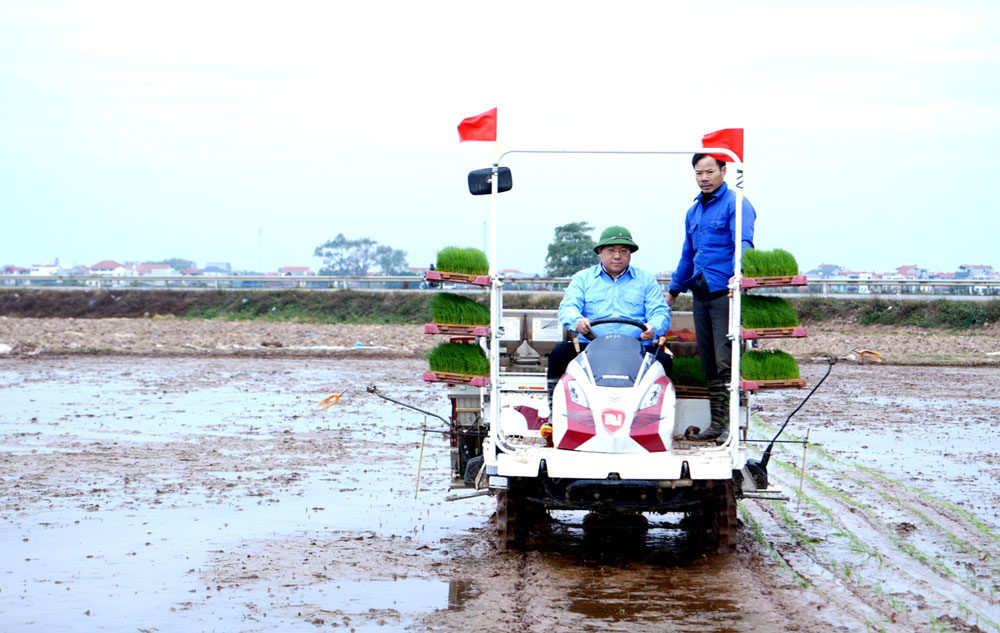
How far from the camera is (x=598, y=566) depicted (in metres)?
7.80

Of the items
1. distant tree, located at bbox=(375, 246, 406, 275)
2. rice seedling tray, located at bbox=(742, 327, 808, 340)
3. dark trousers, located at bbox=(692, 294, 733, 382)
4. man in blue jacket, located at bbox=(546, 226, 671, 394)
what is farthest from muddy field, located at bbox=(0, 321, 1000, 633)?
distant tree, located at bbox=(375, 246, 406, 275)

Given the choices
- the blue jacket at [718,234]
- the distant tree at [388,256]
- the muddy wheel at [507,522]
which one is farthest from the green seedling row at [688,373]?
the distant tree at [388,256]

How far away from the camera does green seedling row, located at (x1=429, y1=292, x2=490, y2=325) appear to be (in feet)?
28.5

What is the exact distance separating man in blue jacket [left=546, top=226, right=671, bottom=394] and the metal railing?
24972 mm

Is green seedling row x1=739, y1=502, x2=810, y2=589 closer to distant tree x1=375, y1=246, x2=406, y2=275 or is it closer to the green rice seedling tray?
the green rice seedling tray

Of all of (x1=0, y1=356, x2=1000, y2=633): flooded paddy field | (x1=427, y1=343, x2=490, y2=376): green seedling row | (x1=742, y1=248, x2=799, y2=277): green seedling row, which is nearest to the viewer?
(x1=0, y1=356, x2=1000, y2=633): flooded paddy field

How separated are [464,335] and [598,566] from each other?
1990mm

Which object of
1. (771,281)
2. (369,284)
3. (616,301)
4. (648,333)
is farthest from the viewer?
(369,284)

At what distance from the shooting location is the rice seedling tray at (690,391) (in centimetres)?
911

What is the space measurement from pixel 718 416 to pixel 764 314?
41.7 inches

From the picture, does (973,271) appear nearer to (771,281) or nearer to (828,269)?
(828,269)

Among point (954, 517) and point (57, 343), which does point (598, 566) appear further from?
point (57, 343)

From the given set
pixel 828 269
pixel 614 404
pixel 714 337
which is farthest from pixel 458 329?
pixel 828 269

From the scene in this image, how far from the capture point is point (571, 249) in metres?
12.0
